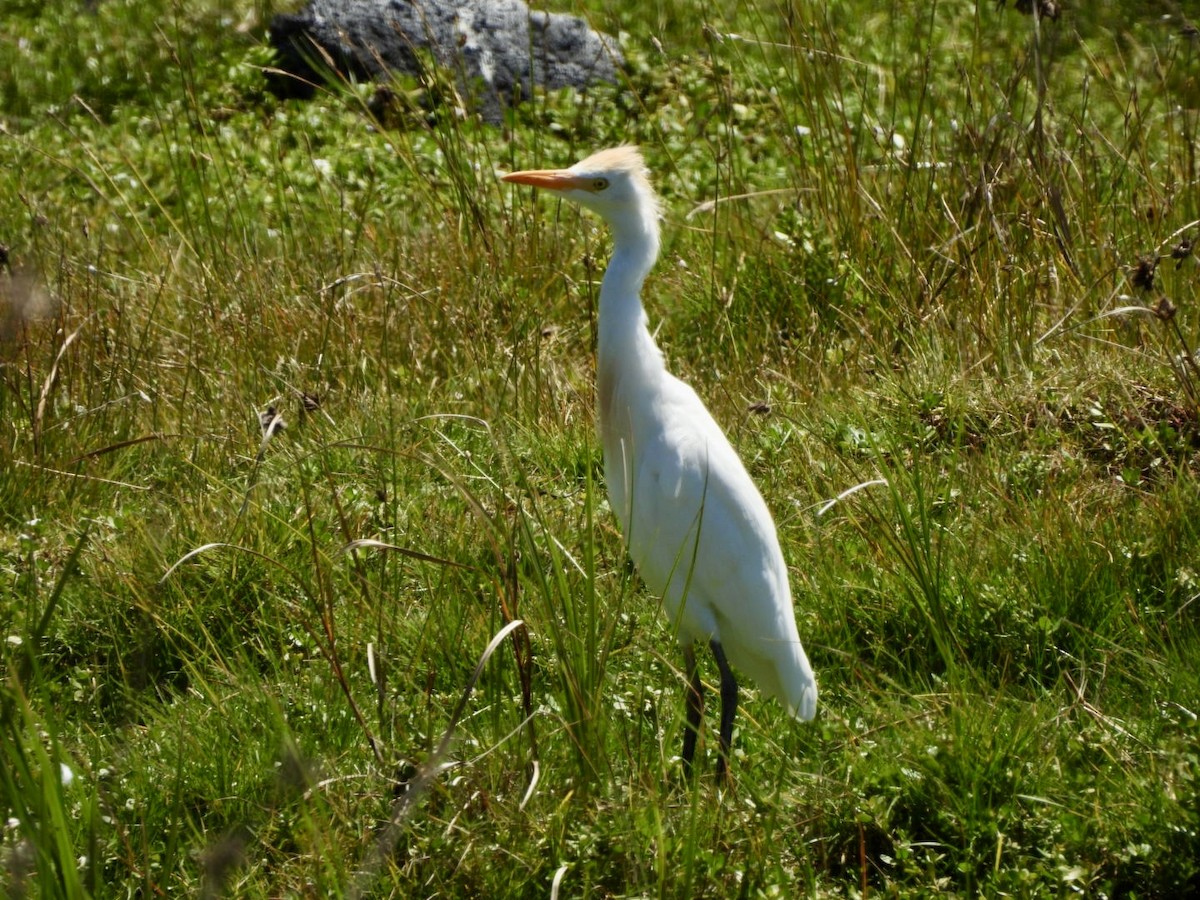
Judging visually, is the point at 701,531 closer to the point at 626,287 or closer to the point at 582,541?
the point at 582,541

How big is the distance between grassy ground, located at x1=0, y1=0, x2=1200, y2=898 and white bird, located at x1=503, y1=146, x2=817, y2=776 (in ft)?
0.38

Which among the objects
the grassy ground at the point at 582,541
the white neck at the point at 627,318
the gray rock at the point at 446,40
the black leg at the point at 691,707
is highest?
the gray rock at the point at 446,40

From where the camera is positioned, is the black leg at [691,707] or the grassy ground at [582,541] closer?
the grassy ground at [582,541]

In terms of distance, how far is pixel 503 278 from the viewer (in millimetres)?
4164

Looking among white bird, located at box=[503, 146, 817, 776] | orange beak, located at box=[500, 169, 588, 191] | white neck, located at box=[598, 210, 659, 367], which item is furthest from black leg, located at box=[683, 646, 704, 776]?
orange beak, located at box=[500, 169, 588, 191]

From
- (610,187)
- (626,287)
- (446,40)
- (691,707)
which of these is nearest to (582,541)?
(691,707)

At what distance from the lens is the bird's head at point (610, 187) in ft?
9.28

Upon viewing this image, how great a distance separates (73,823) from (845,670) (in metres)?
1.54

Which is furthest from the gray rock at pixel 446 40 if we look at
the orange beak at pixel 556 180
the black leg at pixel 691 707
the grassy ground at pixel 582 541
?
the black leg at pixel 691 707

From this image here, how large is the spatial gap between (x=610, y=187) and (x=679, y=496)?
27.5 inches

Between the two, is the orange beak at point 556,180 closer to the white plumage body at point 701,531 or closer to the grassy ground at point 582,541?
the white plumage body at point 701,531

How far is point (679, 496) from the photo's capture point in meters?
2.69

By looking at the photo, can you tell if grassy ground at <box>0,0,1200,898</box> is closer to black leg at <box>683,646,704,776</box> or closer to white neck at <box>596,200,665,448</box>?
black leg at <box>683,646,704,776</box>

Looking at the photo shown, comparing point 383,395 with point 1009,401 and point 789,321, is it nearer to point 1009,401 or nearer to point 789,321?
point 789,321
